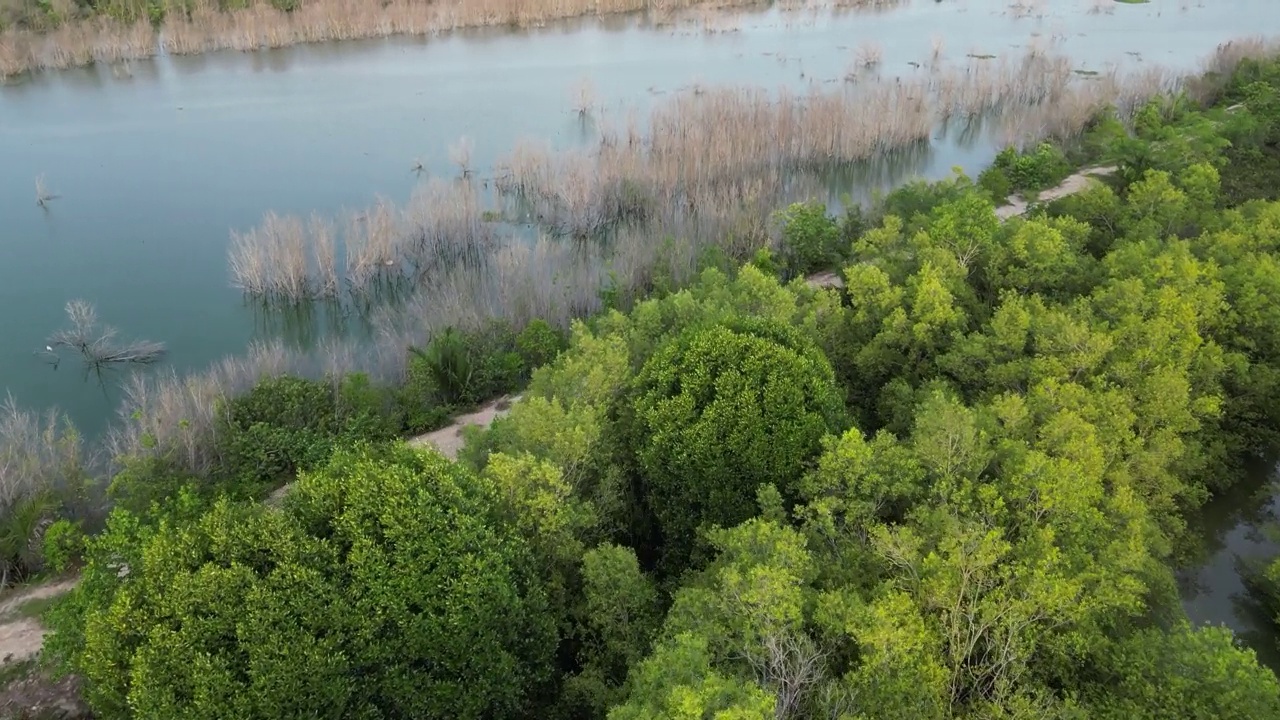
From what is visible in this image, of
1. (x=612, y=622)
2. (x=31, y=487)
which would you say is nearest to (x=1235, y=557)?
(x=612, y=622)

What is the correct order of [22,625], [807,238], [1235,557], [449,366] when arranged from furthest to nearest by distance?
[807,238], [449,366], [1235,557], [22,625]

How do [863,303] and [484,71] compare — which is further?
[484,71]

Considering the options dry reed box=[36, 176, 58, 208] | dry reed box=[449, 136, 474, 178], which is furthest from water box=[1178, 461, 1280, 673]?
dry reed box=[36, 176, 58, 208]

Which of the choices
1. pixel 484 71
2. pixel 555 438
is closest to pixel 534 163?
pixel 484 71

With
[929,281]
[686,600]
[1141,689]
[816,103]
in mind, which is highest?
[816,103]

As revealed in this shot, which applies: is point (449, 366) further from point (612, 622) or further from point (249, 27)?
point (249, 27)

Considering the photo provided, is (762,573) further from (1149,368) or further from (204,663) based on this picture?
(1149,368)
